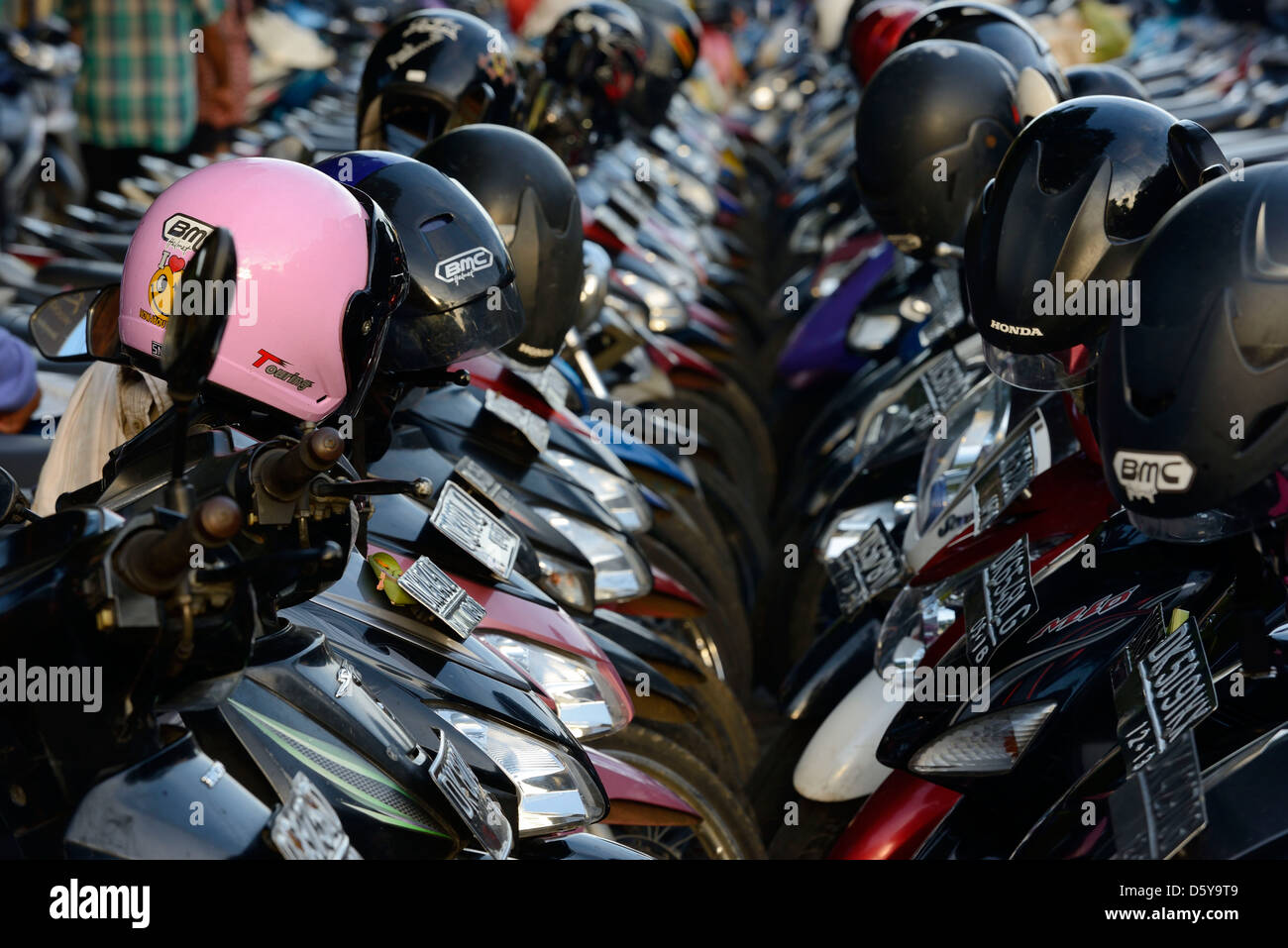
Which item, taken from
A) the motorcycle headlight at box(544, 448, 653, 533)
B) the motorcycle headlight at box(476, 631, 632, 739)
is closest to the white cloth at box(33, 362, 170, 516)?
the motorcycle headlight at box(476, 631, 632, 739)

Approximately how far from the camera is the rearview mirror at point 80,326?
9.79ft

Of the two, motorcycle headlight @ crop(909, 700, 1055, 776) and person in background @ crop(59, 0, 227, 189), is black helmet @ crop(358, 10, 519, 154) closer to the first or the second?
motorcycle headlight @ crop(909, 700, 1055, 776)

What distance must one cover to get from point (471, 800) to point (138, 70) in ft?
25.8

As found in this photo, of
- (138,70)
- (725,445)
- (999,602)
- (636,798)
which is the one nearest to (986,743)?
(999,602)

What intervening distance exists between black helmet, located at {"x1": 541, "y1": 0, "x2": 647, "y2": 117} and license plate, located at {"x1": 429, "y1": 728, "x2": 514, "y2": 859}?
5.65m

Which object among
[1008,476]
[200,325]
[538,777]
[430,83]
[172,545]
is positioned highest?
[200,325]

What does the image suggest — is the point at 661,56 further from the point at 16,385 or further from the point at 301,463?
the point at 301,463

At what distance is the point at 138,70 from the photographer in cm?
930

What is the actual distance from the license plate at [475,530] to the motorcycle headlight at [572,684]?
0.53 ft
